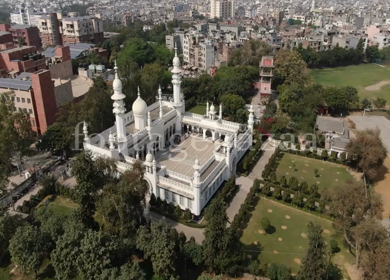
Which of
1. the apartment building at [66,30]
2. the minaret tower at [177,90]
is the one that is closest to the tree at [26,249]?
the minaret tower at [177,90]

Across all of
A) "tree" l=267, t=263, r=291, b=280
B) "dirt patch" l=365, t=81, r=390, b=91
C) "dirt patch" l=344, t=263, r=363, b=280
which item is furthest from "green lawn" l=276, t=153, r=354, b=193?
"dirt patch" l=365, t=81, r=390, b=91

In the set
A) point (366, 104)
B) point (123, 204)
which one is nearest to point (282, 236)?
point (123, 204)

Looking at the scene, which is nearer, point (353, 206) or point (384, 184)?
point (353, 206)

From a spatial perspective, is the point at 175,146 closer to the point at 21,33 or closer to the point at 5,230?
the point at 5,230

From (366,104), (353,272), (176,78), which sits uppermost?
(176,78)

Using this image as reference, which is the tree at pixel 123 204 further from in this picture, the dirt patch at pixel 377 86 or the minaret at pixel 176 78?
the dirt patch at pixel 377 86

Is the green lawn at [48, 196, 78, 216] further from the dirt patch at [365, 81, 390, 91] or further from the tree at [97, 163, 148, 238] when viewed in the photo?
the dirt patch at [365, 81, 390, 91]
